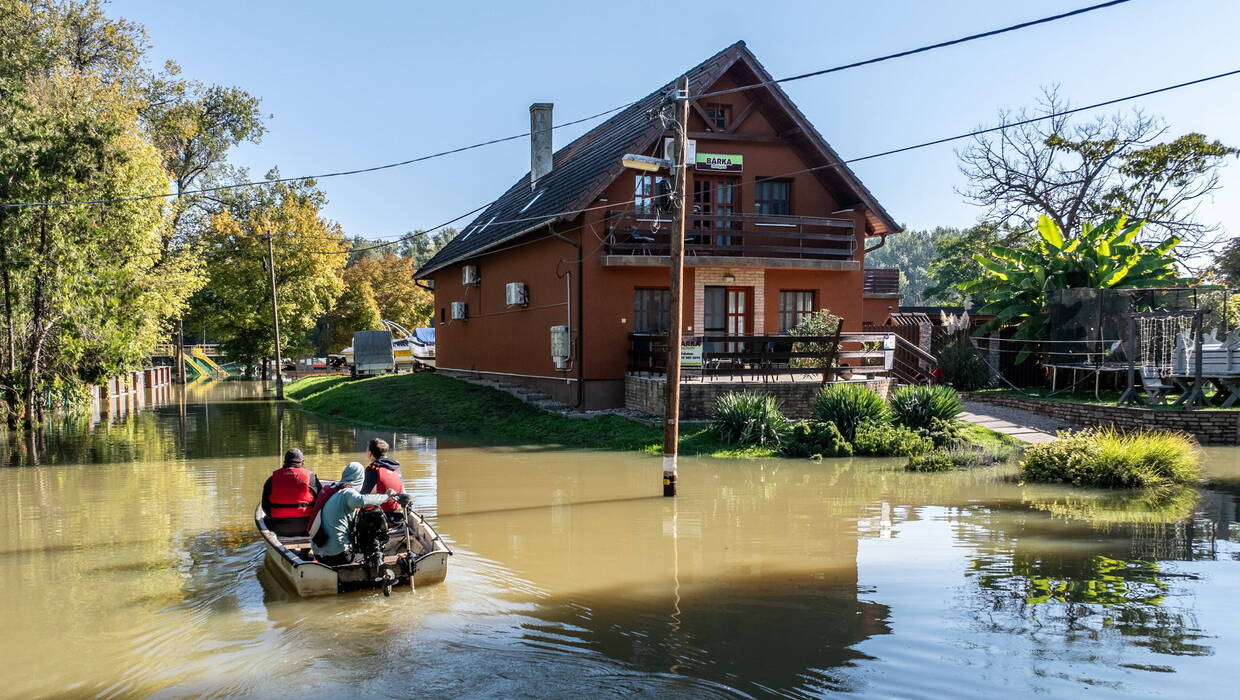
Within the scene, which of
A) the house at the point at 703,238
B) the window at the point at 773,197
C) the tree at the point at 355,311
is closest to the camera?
the house at the point at 703,238

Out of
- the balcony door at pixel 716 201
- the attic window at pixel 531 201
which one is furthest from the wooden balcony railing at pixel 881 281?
the attic window at pixel 531 201

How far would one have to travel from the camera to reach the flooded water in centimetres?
629

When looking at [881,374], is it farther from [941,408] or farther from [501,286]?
[501,286]

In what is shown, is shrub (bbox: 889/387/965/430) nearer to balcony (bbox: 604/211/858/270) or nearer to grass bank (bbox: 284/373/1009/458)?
grass bank (bbox: 284/373/1009/458)

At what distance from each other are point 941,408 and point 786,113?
340 inches

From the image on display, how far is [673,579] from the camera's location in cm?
891

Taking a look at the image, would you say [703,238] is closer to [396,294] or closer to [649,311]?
[649,311]

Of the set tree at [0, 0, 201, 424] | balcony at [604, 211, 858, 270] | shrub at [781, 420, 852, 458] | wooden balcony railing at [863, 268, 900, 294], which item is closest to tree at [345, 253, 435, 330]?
tree at [0, 0, 201, 424]

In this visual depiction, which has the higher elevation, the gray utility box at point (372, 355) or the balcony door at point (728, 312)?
the balcony door at point (728, 312)

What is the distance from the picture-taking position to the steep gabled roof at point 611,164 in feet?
68.9

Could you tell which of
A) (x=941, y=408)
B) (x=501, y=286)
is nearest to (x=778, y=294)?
(x=941, y=408)

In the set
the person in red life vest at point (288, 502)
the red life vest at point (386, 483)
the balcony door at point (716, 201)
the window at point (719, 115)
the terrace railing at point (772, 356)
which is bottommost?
the person in red life vest at point (288, 502)

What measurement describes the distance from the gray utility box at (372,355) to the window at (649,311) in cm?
2230

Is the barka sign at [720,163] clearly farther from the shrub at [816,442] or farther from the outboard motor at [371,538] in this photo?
the outboard motor at [371,538]
